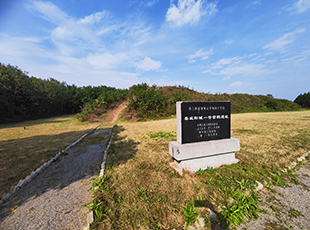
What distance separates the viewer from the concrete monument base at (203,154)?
4266 millimetres

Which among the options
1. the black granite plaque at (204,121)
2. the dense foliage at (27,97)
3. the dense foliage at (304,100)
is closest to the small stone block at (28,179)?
the black granite plaque at (204,121)

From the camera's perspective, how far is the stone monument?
4336mm

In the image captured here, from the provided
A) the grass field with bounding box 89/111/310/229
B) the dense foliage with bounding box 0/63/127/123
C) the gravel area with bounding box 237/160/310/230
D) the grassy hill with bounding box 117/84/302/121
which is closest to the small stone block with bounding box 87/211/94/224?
the grass field with bounding box 89/111/310/229

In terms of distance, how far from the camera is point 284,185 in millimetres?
3592

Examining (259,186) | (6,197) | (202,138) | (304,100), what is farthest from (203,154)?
(304,100)

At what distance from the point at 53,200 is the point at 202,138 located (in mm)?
4605

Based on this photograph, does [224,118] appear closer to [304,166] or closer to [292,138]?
[304,166]

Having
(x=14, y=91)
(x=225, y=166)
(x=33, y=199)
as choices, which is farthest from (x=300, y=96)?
(x=14, y=91)

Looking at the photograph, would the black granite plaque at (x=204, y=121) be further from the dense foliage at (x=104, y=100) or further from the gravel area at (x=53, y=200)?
the dense foliage at (x=104, y=100)

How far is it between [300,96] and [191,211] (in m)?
46.9

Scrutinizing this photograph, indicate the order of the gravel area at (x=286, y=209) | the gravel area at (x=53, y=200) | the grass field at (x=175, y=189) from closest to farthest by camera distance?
the gravel area at (x=286, y=209)
the grass field at (x=175, y=189)
the gravel area at (x=53, y=200)

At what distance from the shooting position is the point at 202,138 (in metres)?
4.68

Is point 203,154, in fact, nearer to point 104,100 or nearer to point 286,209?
point 286,209

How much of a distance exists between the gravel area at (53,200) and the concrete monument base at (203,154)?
2697mm
